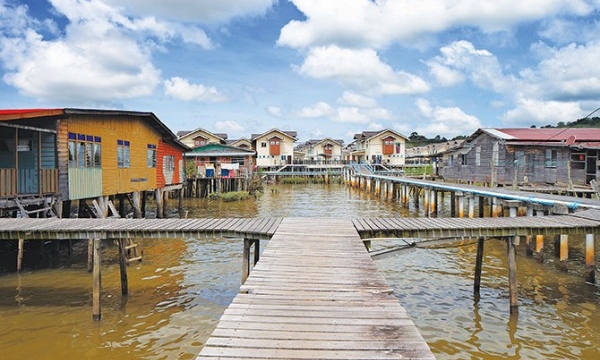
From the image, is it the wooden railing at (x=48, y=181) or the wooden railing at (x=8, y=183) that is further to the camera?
the wooden railing at (x=48, y=181)

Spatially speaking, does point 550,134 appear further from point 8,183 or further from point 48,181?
→ point 8,183

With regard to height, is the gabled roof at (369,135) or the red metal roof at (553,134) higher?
the gabled roof at (369,135)

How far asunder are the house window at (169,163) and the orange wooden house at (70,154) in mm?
3955

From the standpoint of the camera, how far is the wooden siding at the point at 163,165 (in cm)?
2317

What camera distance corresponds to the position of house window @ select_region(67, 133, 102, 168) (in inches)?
567

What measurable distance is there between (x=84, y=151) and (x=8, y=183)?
329 centimetres

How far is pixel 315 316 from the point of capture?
15.1 feet

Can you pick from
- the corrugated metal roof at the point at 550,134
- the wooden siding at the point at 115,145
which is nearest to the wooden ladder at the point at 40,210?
the wooden siding at the point at 115,145

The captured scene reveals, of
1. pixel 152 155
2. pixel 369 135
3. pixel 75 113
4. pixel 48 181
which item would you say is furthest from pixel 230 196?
pixel 369 135

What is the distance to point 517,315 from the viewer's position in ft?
29.1

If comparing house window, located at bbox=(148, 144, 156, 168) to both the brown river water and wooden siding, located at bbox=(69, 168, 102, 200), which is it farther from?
the brown river water

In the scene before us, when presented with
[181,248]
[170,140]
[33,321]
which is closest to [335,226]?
[33,321]

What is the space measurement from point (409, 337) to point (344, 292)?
1.48m

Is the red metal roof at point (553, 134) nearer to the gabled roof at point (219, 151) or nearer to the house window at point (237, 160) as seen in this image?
the gabled roof at point (219, 151)
